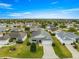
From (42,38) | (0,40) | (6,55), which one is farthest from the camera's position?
(42,38)

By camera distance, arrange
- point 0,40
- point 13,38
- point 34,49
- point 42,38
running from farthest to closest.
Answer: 1. point 13,38
2. point 42,38
3. point 0,40
4. point 34,49

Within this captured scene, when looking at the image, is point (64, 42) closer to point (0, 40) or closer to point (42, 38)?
point (42, 38)

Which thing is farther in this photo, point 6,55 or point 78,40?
point 78,40

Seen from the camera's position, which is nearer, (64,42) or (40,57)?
Result: (40,57)

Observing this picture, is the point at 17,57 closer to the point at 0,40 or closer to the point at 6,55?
the point at 6,55

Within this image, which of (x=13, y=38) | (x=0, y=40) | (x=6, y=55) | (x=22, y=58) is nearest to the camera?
(x=22, y=58)

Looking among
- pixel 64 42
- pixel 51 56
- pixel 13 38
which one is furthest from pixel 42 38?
pixel 51 56

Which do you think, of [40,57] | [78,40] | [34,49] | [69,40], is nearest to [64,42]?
[69,40]

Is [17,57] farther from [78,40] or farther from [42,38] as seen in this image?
[78,40]
